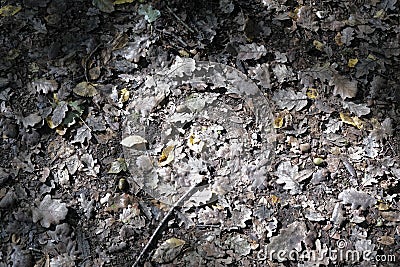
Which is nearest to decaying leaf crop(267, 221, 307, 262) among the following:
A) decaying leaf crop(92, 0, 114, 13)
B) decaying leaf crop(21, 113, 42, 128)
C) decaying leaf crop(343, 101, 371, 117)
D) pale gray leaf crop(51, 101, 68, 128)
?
decaying leaf crop(343, 101, 371, 117)

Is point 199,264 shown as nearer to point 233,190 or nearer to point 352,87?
point 233,190

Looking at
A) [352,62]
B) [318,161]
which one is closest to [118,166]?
[318,161]

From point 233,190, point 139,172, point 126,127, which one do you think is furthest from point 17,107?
point 233,190

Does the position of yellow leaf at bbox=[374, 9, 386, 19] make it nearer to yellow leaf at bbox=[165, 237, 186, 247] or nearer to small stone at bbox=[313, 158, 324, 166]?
small stone at bbox=[313, 158, 324, 166]

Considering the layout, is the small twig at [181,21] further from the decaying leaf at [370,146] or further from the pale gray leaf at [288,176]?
the decaying leaf at [370,146]

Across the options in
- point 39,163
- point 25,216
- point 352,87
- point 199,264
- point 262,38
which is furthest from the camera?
point 262,38

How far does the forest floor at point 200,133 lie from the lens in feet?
9.59

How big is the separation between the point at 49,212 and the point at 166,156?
794 millimetres

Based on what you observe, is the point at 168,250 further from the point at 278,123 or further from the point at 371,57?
the point at 371,57

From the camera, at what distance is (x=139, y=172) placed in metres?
3.17

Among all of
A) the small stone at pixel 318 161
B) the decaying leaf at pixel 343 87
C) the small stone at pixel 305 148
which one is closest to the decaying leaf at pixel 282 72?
the decaying leaf at pixel 343 87

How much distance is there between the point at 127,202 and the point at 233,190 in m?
0.65

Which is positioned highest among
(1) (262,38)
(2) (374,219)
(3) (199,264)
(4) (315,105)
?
(1) (262,38)

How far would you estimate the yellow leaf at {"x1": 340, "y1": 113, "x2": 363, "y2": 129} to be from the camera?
10.9ft
